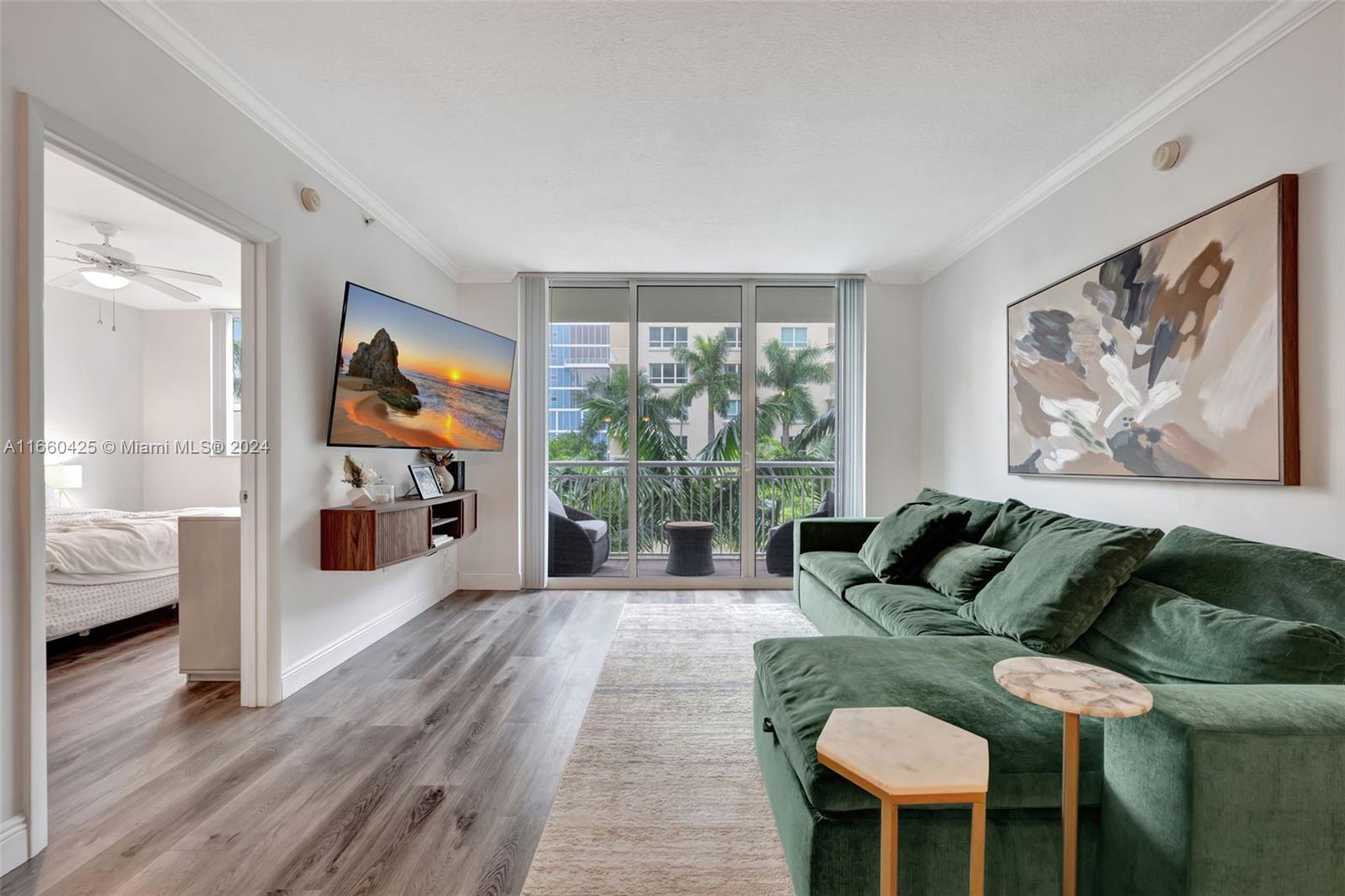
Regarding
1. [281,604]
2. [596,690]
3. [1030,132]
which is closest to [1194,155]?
[1030,132]

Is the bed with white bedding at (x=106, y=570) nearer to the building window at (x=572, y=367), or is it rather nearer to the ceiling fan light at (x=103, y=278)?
the ceiling fan light at (x=103, y=278)

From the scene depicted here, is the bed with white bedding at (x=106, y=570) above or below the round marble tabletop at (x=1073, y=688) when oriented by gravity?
below

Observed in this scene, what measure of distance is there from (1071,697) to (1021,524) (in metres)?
2.00

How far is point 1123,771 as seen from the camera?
1302 millimetres

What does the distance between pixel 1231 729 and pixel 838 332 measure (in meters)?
4.20

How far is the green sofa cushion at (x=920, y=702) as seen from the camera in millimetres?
1394

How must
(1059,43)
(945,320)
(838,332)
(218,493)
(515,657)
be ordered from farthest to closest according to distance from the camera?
1. (218,493)
2. (838,332)
3. (945,320)
4. (515,657)
5. (1059,43)

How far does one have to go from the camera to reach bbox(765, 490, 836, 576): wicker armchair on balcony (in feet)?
16.9

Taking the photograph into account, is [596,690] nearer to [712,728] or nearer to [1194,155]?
[712,728]

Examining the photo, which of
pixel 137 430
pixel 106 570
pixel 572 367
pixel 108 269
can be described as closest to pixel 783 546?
pixel 572 367

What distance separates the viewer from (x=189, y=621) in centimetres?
296

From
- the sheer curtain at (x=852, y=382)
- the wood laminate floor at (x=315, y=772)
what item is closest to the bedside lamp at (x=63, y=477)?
the wood laminate floor at (x=315, y=772)

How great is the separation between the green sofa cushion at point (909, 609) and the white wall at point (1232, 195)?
0.86m

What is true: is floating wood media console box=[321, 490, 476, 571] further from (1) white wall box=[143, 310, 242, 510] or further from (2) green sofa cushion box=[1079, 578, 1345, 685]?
(1) white wall box=[143, 310, 242, 510]
